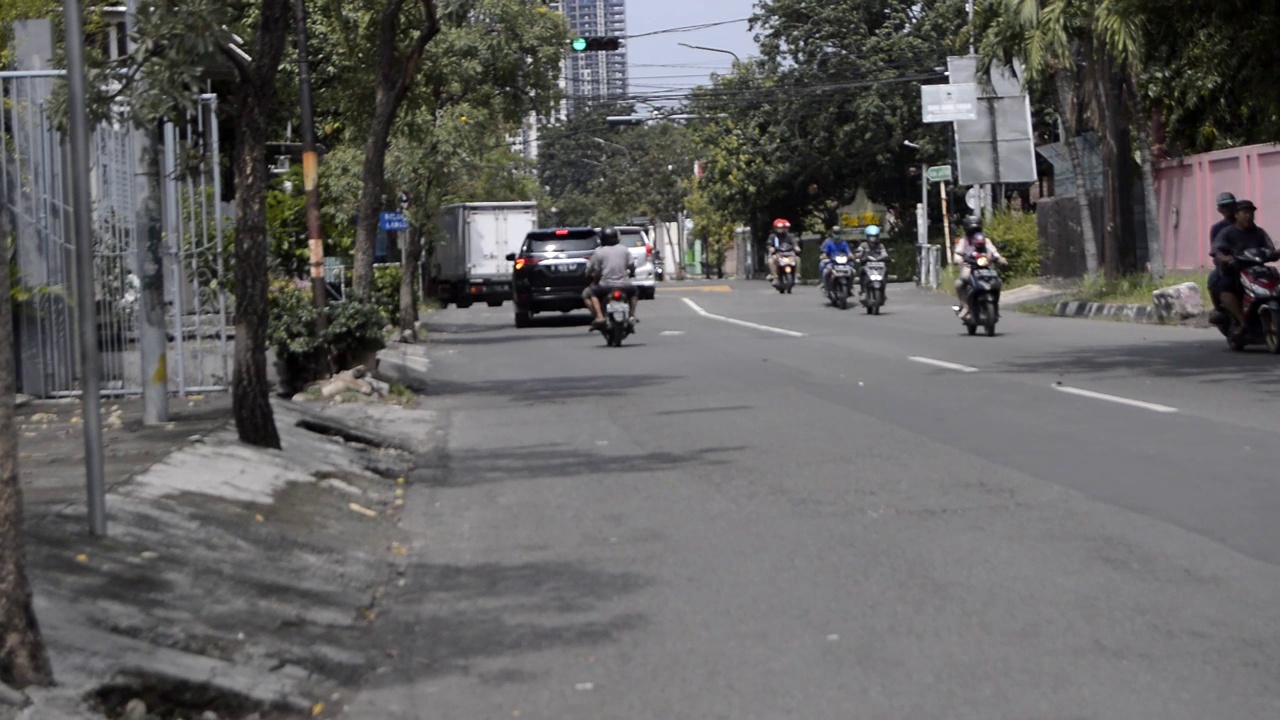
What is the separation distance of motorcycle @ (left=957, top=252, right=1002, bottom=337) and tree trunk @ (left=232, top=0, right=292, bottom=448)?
1282 cm

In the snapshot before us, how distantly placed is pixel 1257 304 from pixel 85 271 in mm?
13434

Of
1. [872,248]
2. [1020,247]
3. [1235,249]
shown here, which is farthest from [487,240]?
[1235,249]

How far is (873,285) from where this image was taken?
2962 centimetres

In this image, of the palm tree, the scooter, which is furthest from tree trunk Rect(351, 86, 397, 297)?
the scooter

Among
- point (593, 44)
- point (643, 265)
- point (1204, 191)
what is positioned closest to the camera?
point (593, 44)

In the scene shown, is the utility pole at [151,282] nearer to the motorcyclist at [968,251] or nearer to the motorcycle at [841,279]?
the motorcyclist at [968,251]

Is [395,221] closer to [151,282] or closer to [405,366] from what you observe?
[405,366]

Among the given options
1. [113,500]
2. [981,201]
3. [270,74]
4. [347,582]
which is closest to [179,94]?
[270,74]

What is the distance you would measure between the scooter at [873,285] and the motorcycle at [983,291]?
7.86 m

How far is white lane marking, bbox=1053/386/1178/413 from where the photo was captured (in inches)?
472

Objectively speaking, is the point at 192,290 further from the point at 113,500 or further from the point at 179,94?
→ the point at 113,500

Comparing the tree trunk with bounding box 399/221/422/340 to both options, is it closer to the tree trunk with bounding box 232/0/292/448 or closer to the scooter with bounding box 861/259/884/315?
the scooter with bounding box 861/259/884/315

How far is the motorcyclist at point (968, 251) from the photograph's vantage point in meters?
21.7

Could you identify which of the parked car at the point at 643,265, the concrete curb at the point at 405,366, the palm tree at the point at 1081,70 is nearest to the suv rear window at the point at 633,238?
the parked car at the point at 643,265
